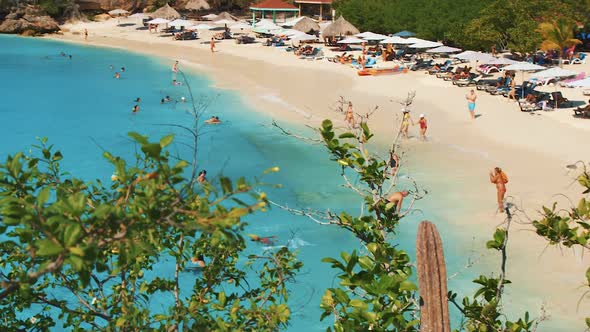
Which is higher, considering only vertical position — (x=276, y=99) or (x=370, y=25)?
(x=370, y=25)

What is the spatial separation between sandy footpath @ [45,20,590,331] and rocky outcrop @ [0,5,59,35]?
2128 cm

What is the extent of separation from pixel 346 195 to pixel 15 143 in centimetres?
1388

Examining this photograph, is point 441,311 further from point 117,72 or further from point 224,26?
point 224,26

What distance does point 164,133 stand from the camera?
27.6 metres

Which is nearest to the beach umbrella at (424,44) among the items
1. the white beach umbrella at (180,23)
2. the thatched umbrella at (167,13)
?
the white beach umbrella at (180,23)

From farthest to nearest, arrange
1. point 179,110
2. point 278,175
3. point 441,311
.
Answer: point 179,110, point 278,175, point 441,311

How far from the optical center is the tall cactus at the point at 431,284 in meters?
4.77

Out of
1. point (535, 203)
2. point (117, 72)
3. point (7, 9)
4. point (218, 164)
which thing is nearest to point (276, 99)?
point (218, 164)

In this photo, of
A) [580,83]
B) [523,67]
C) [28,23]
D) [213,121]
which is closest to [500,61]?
[523,67]

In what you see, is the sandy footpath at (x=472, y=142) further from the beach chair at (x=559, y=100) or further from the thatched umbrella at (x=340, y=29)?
the thatched umbrella at (x=340, y=29)

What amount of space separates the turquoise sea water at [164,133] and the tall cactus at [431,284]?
1.47 metres

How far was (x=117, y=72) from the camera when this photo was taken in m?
43.3

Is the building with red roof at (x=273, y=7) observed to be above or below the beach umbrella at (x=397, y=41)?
above

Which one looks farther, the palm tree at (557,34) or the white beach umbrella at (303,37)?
the white beach umbrella at (303,37)
